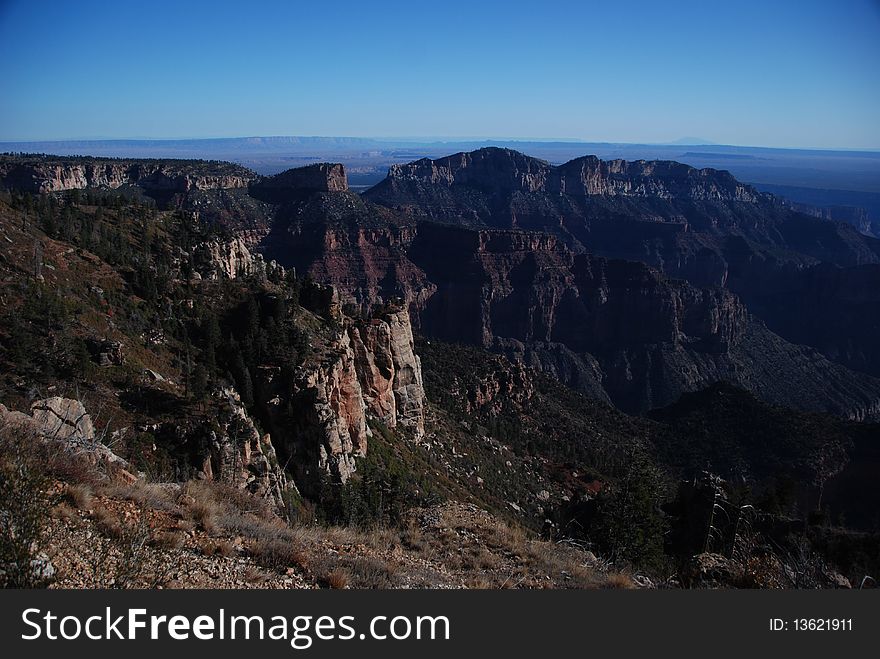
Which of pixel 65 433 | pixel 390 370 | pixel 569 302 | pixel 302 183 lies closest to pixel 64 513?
pixel 65 433

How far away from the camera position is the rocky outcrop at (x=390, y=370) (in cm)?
3928

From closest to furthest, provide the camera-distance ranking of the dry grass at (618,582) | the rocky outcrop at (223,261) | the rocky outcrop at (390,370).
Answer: the dry grass at (618,582)
the rocky outcrop at (390,370)
the rocky outcrop at (223,261)

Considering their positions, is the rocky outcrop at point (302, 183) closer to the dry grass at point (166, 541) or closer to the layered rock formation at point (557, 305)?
the layered rock formation at point (557, 305)

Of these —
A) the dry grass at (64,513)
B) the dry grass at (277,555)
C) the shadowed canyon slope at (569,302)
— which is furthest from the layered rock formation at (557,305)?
the dry grass at (64,513)

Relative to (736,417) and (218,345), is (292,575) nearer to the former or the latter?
(218,345)

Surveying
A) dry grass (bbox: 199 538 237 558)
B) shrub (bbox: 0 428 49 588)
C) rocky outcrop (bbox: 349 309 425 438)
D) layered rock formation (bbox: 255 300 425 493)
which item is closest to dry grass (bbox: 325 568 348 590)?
dry grass (bbox: 199 538 237 558)

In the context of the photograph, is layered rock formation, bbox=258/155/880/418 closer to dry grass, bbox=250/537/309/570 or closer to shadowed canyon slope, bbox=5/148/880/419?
shadowed canyon slope, bbox=5/148/880/419

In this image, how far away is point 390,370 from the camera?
41031mm

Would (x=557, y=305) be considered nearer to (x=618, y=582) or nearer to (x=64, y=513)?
(x=618, y=582)

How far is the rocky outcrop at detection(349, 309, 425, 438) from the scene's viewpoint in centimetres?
3928

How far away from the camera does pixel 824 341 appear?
443 feet

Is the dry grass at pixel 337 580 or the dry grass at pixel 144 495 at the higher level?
the dry grass at pixel 144 495

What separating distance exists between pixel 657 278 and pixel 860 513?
277ft

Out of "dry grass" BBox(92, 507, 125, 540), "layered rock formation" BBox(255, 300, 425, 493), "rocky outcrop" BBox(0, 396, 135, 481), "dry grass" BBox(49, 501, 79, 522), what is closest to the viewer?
"dry grass" BBox(49, 501, 79, 522)
